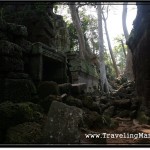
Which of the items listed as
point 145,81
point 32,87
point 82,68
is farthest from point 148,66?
point 32,87

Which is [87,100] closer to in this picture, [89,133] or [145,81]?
[89,133]

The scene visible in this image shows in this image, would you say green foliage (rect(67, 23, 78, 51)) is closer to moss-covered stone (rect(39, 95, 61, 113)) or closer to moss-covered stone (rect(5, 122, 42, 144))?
moss-covered stone (rect(39, 95, 61, 113))

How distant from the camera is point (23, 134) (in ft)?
11.5

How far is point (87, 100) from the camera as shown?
4.82 meters

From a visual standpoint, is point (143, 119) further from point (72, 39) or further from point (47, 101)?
point (72, 39)

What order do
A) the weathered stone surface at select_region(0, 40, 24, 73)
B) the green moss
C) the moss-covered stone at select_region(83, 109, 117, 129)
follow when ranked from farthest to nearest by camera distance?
the weathered stone surface at select_region(0, 40, 24, 73), the green moss, the moss-covered stone at select_region(83, 109, 117, 129)

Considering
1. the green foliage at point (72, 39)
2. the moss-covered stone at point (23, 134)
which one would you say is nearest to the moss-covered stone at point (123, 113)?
the moss-covered stone at point (23, 134)

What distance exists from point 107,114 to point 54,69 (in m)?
1.92

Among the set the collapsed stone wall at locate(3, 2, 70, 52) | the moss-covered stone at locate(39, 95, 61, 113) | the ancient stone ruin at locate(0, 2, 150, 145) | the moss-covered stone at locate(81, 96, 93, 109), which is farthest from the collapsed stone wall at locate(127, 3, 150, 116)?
the moss-covered stone at locate(39, 95, 61, 113)

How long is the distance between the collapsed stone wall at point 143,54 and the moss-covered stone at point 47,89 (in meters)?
1.72

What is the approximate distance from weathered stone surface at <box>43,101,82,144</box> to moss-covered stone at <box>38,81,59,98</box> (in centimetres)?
125

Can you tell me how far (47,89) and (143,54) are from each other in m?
2.31

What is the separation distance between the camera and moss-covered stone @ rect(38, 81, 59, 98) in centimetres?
483

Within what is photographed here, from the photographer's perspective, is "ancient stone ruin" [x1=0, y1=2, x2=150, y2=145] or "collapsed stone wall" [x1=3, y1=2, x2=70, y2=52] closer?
"ancient stone ruin" [x1=0, y1=2, x2=150, y2=145]
